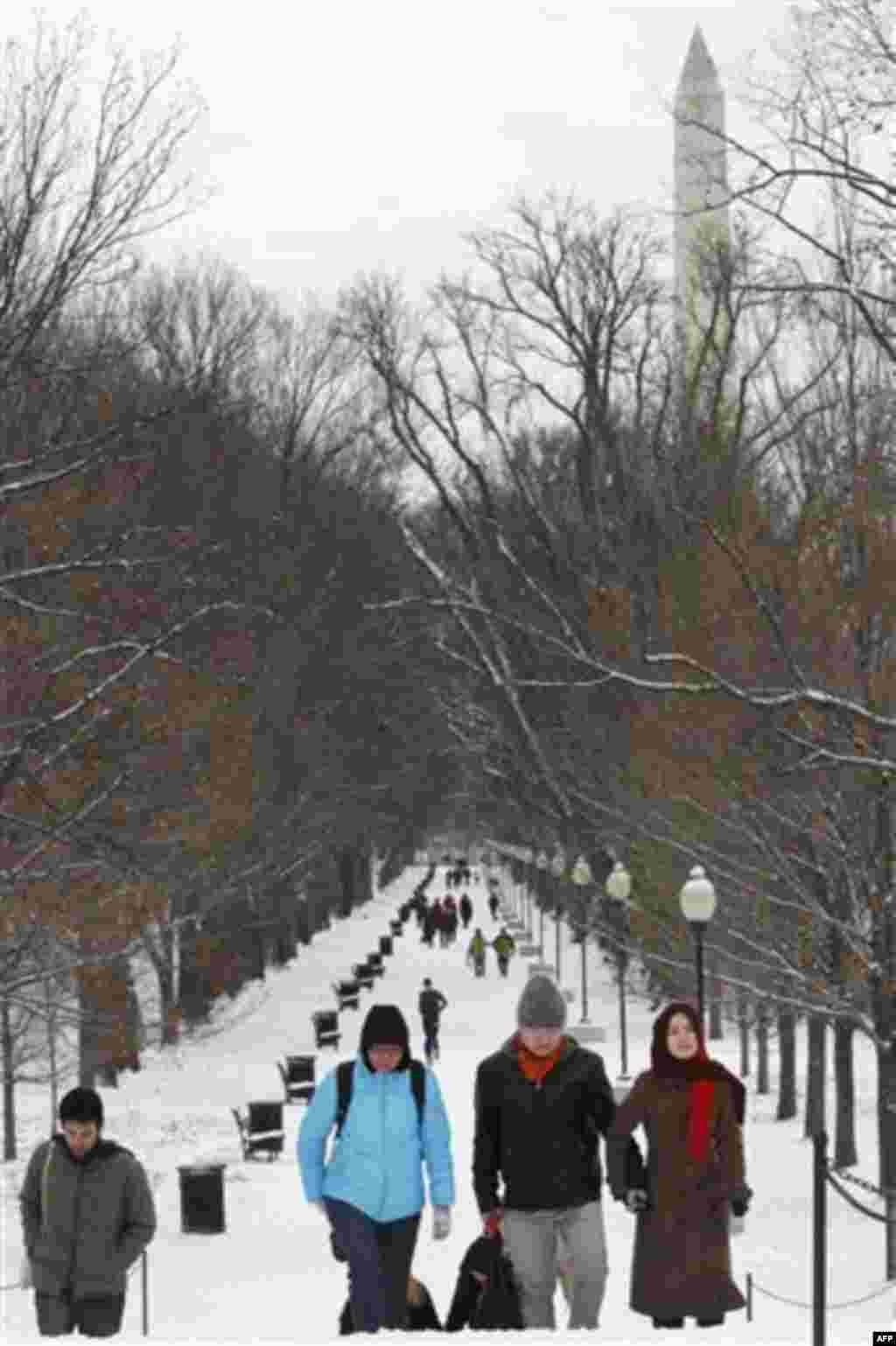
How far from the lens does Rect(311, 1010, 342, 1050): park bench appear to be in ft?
120

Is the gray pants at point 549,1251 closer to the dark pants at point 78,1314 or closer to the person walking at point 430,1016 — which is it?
the dark pants at point 78,1314

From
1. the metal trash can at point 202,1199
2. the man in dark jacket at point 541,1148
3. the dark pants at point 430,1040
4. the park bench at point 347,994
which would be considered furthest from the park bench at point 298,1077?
the man in dark jacket at point 541,1148

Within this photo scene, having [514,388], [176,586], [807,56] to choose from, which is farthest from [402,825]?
[807,56]

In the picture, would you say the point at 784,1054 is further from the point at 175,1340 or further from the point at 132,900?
the point at 175,1340

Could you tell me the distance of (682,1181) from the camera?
25.4 feet

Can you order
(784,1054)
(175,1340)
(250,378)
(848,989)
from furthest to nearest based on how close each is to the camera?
(250,378), (784,1054), (848,989), (175,1340)

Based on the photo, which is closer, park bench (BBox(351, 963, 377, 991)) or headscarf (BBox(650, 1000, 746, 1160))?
headscarf (BBox(650, 1000, 746, 1160))

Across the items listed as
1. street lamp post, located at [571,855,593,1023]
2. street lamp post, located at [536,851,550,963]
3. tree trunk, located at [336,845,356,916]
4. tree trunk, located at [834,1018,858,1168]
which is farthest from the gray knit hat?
tree trunk, located at [336,845,356,916]

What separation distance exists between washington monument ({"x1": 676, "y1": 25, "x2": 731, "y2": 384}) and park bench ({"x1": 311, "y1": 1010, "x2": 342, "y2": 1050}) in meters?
11.5

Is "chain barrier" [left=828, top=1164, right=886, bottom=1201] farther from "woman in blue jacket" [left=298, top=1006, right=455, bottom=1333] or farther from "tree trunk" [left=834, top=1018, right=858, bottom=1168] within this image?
"tree trunk" [left=834, top=1018, right=858, bottom=1168]

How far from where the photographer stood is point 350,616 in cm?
5453

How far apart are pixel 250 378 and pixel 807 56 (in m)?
38.5

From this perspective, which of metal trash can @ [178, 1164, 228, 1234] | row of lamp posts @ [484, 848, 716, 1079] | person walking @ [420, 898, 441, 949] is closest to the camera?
row of lamp posts @ [484, 848, 716, 1079]

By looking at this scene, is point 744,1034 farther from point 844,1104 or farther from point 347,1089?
point 347,1089
